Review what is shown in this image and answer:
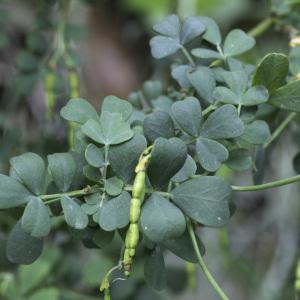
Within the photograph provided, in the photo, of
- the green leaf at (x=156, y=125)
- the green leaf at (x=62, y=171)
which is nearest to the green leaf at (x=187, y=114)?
the green leaf at (x=156, y=125)

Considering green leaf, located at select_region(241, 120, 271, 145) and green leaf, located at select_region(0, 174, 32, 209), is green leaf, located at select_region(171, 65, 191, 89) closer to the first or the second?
green leaf, located at select_region(241, 120, 271, 145)

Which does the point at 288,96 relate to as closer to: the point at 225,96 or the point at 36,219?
the point at 225,96

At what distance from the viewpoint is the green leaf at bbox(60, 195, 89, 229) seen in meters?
0.59

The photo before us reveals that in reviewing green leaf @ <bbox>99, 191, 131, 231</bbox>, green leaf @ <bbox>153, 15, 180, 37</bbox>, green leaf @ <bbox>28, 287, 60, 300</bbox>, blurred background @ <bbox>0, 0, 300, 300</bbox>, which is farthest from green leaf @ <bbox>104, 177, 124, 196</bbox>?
green leaf @ <bbox>28, 287, 60, 300</bbox>

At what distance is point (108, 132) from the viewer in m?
0.61

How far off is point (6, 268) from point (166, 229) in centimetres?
56

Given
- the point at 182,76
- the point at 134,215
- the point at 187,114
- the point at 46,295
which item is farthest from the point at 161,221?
the point at 46,295

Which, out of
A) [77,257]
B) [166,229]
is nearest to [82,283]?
[77,257]

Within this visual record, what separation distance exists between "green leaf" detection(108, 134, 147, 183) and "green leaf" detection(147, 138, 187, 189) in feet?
0.07

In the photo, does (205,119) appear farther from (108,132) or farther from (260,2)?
(260,2)

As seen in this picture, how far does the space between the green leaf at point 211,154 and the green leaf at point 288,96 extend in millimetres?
88

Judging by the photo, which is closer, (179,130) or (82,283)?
(179,130)

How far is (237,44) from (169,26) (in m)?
0.09

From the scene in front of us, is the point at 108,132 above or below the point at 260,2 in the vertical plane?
above
